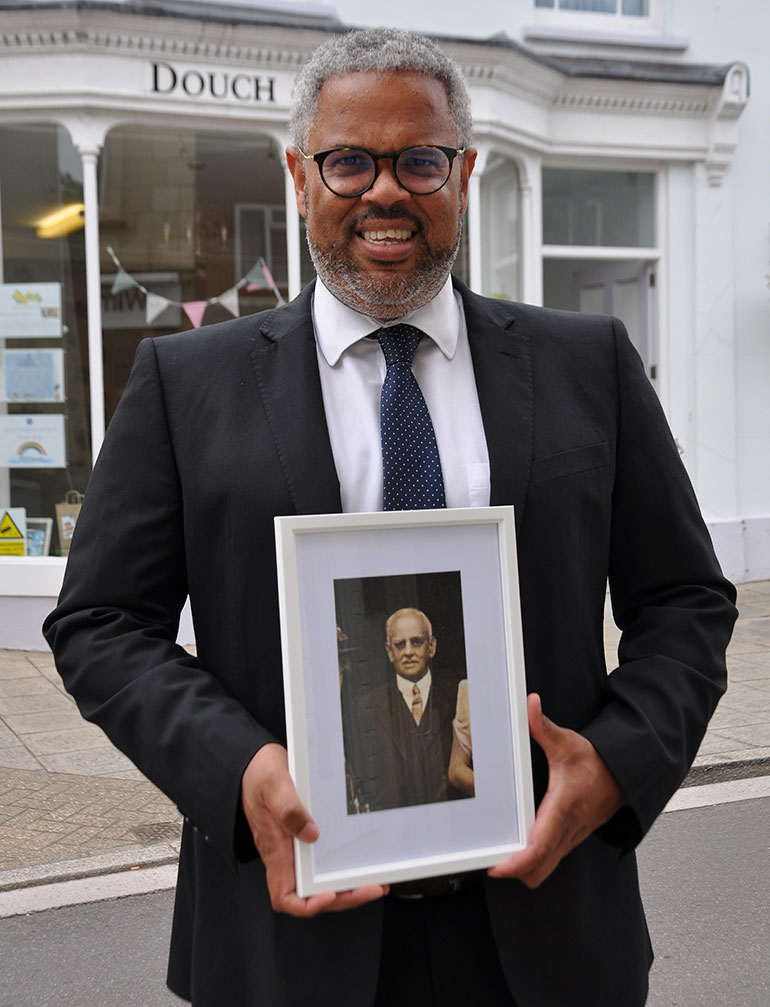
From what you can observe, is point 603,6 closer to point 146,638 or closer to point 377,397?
point 377,397

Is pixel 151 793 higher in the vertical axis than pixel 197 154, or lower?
lower

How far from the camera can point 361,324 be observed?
172 cm

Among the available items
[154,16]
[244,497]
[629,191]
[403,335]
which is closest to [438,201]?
[403,335]

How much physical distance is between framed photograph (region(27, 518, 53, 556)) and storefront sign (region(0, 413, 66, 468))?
0.46 meters

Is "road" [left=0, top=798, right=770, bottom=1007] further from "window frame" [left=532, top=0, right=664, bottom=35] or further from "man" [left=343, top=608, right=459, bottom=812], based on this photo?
"window frame" [left=532, top=0, right=664, bottom=35]

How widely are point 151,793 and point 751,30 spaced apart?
8.99 m

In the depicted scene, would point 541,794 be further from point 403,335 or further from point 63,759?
point 63,759

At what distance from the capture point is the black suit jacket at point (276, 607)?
153 cm

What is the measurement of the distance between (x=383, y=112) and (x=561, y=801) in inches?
39.0

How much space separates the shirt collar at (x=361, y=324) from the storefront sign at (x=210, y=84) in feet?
24.4

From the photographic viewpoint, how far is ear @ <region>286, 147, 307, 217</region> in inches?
67.9

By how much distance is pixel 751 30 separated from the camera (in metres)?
10.4

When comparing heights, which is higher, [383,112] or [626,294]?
[626,294]

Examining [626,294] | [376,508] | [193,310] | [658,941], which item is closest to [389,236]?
[376,508]
